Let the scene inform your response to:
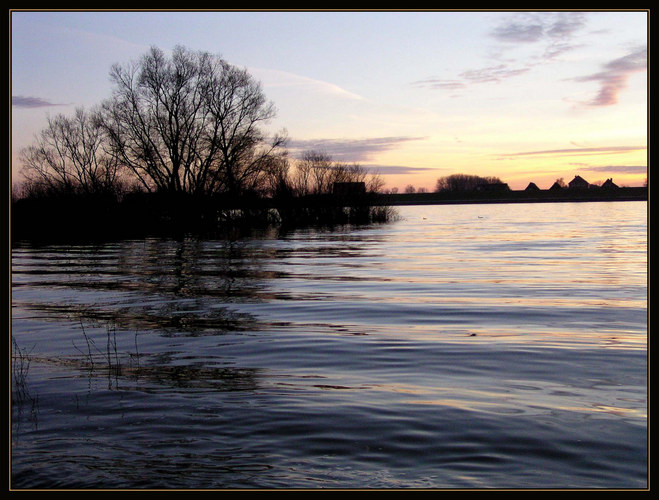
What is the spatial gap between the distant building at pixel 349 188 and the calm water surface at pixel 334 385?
46.1m

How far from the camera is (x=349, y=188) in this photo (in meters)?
67.0

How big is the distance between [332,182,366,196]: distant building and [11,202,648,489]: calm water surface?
46088mm

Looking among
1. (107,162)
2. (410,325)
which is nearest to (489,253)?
(410,325)

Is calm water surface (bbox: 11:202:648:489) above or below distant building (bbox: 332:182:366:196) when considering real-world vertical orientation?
below

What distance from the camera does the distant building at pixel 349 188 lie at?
66.0m

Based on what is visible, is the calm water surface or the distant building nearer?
the calm water surface

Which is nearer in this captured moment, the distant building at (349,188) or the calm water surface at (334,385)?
the calm water surface at (334,385)

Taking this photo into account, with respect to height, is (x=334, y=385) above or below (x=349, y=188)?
below

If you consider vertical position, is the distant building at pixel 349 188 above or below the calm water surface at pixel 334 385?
above

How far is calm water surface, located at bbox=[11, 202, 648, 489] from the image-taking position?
6387 mm

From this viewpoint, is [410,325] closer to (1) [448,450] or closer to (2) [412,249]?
(1) [448,450]

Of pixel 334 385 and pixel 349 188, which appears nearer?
pixel 334 385

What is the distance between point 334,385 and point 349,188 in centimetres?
5840

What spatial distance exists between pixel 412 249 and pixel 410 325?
1962 cm
